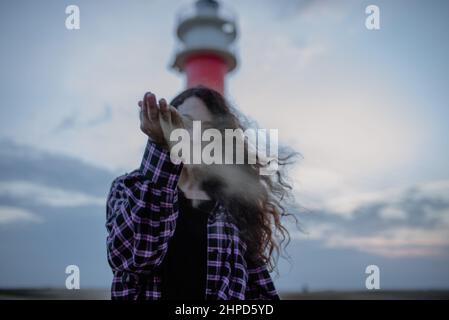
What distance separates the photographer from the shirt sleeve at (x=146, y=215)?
29.9 inches

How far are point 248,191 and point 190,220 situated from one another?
0.30 meters

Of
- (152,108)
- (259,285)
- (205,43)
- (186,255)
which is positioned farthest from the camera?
(205,43)

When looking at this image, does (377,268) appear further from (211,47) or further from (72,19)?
(211,47)

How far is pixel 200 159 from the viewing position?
110cm

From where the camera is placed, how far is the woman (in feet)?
2.50

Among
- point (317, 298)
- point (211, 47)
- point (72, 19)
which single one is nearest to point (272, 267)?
point (317, 298)

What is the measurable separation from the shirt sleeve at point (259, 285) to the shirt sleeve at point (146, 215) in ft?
0.97

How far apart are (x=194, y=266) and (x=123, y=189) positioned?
22 cm

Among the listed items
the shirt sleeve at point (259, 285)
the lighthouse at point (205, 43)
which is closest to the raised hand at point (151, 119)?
the shirt sleeve at point (259, 285)

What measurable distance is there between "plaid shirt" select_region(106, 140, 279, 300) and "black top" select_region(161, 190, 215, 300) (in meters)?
0.01

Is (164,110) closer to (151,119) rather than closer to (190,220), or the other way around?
(151,119)

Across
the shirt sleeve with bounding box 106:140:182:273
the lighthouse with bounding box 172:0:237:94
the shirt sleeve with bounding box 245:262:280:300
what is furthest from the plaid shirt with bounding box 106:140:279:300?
the lighthouse with bounding box 172:0:237:94

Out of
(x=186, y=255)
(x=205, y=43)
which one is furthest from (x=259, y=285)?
(x=205, y=43)

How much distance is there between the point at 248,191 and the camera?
1.17 metres
